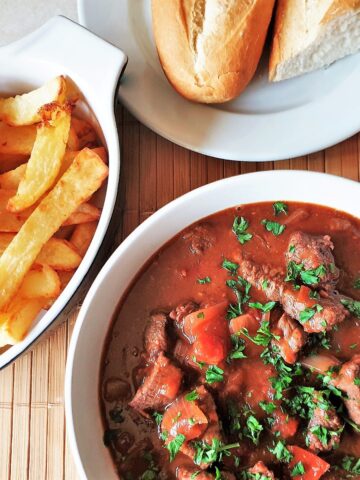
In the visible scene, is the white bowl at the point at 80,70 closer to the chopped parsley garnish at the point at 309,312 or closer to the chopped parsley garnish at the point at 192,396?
the chopped parsley garnish at the point at 192,396

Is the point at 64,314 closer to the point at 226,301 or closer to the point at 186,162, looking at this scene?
the point at 226,301

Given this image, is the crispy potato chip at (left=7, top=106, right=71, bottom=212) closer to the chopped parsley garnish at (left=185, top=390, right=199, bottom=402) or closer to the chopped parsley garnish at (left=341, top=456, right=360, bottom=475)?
the chopped parsley garnish at (left=185, top=390, right=199, bottom=402)

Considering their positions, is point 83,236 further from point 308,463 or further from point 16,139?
point 308,463

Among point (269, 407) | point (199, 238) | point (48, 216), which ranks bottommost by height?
→ point (269, 407)

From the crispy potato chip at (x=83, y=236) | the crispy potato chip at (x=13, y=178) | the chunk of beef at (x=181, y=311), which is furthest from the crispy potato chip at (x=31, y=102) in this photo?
the chunk of beef at (x=181, y=311)

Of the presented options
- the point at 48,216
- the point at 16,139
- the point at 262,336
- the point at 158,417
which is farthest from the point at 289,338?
the point at 16,139

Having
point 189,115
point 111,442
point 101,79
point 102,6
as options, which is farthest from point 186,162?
point 111,442

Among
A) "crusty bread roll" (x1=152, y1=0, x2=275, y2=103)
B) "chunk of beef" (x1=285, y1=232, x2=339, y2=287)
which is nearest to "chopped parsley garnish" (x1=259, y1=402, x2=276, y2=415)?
"chunk of beef" (x1=285, y1=232, x2=339, y2=287)
